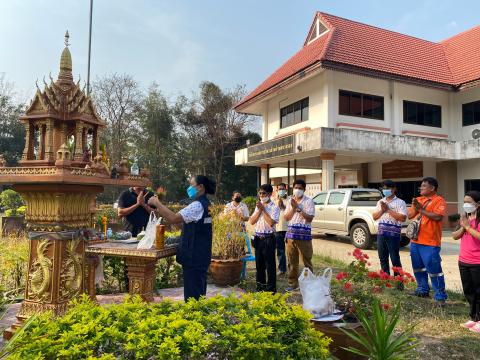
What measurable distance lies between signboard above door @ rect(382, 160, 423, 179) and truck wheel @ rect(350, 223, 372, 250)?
7964 mm

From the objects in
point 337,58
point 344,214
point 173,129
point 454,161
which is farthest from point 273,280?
point 173,129

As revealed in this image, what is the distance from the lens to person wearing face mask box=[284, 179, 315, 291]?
211 inches

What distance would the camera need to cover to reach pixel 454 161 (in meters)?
16.1

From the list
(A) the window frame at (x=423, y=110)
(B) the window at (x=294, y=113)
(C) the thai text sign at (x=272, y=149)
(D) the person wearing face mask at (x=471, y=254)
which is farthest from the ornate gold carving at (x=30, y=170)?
(A) the window frame at (x=423, y=110)

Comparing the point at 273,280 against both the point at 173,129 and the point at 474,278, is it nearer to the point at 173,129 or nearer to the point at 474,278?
the point at 474,278

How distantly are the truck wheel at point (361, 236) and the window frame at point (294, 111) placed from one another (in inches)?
280

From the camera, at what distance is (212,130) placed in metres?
30.5

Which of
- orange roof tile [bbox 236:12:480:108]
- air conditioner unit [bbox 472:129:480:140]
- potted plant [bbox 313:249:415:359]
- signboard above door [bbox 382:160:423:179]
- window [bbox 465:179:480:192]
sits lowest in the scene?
potted plant [bbox 313:249:415:359]

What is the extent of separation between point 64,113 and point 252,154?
1396cm

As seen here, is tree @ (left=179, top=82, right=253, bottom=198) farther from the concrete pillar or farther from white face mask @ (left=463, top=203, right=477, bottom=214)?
white face mask @ (left=463, top=203, right=477, bottom=214)

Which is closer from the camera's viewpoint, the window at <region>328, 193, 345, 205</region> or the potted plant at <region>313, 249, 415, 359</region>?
the potted plant at <region>313, 249, 415, 359</region>

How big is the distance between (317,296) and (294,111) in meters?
15.0

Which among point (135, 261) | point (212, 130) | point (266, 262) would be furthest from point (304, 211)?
point (212, 130)

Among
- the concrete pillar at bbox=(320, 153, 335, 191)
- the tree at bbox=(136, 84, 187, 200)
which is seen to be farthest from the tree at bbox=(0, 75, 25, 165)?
the concrete pillar at bbox=(320, 153, 335, 191)
